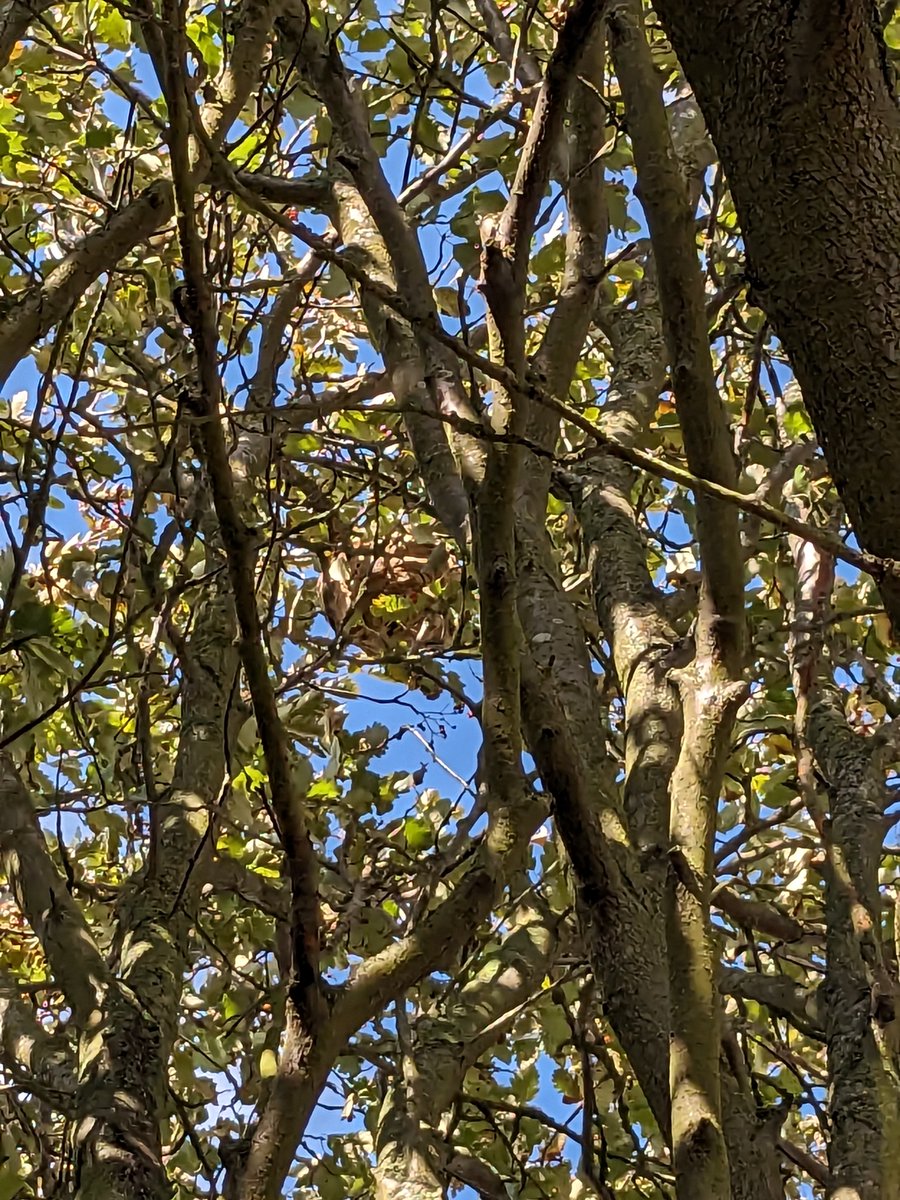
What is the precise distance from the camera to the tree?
1.49m

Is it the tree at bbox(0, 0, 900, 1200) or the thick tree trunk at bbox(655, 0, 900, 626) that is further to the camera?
the tree at bbox(0, 0, 900, 1200)

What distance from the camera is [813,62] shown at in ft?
3.60

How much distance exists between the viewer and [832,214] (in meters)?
1.10

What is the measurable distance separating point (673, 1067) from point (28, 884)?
1.58m

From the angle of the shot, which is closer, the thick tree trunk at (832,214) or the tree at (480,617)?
the thick tree trunk at (832,214)

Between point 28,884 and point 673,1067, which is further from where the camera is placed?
point 28,884

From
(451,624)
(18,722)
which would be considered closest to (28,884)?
(18,722)

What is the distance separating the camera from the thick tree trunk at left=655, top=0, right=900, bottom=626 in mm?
1067

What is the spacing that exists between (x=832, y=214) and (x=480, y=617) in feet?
2.74

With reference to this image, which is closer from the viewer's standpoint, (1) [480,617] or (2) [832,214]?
(2) [832,214]

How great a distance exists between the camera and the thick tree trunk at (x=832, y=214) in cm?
107

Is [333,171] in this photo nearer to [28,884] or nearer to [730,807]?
[28,884]

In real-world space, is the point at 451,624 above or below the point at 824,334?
above

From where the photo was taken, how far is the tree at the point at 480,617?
1486 mm
